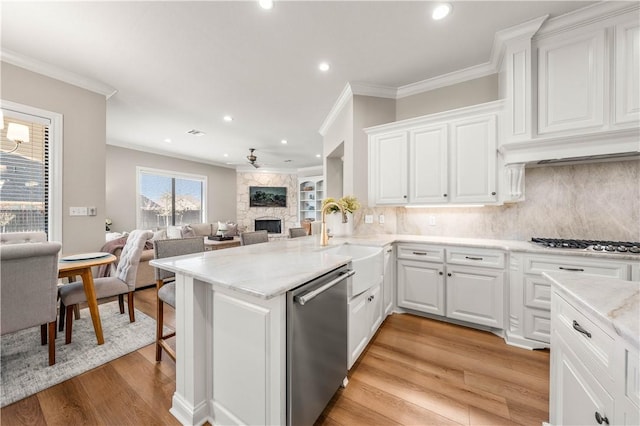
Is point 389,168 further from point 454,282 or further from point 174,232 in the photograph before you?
point 174,232

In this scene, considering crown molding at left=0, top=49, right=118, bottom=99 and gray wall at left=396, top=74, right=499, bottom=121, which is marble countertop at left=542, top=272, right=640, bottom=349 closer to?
gray wall at left=396, top=74, right=499, bottom=121

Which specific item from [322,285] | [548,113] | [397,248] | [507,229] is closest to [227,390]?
[322,285]

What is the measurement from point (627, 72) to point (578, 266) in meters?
1.60

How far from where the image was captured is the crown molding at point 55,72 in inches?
102

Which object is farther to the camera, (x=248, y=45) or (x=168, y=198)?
(x=168, y=198)

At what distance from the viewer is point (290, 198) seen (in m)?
8.59

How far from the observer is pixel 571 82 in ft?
6.82

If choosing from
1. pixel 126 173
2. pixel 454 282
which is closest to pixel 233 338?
pixel 454 282

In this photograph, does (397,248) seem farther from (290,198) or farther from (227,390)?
(290,198)

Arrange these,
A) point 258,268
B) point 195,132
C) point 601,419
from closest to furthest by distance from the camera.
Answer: point 601,419 < point 258,268 < point 195,132

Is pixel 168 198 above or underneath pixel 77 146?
underneath

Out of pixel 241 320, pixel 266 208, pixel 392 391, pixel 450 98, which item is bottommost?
pixel 392 391

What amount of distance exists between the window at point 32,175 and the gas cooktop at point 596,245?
17.8ft

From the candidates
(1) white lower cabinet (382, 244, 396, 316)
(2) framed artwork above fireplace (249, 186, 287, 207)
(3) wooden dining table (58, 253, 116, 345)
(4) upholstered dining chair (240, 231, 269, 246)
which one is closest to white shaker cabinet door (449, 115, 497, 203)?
(1) white lower cabinet (382, 244, 396, 316)
